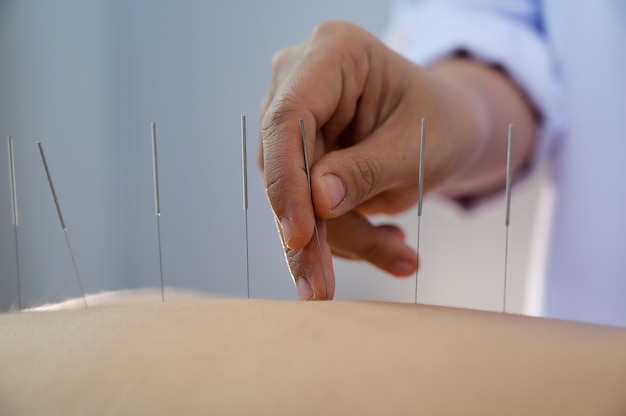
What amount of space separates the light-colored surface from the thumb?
0.78ft

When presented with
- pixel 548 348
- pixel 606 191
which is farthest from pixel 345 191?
pixel 606 191

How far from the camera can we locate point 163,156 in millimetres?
2822

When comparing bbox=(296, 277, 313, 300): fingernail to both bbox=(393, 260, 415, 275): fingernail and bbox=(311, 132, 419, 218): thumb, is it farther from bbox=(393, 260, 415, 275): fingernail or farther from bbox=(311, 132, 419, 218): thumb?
bbox=(393, 260, 415, 275): fingernail

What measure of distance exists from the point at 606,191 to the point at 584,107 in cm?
21

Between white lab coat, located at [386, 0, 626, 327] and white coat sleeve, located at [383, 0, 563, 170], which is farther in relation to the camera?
white coat sleeve, located at [383, 0, 563, 170]

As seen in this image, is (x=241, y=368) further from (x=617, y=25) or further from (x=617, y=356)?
(x=617, y=25)

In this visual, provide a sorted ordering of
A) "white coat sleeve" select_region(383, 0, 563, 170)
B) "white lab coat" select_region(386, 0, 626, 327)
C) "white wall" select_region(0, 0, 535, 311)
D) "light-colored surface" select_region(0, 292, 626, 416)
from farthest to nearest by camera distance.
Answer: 1. "white wall" select_region(0, 0, 535, 311)
2. "white coat sleeve" select_region(383, 0, 563, 170)
3. "white lab coat" select_region(386, 0, 626, 327)
4. "light-colored surface" select_region(0, 292, 626, 416)

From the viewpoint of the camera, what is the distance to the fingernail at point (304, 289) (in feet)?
2.69

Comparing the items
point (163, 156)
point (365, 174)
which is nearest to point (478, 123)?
point (365, 174)

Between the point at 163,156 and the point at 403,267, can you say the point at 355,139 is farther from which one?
the point at 163,156

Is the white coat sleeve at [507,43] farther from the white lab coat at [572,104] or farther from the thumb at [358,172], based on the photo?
the thumb at [358,172]

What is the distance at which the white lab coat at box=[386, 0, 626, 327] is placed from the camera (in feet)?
4.42

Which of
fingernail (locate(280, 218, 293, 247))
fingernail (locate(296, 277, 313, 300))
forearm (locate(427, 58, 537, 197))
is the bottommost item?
fingernail (locate(296, 277, 313, 300))

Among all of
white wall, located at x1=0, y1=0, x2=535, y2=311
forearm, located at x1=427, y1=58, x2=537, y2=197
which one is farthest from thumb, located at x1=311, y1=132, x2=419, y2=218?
white wall, located at x1=0, y1=0, x2=535, y2=311
